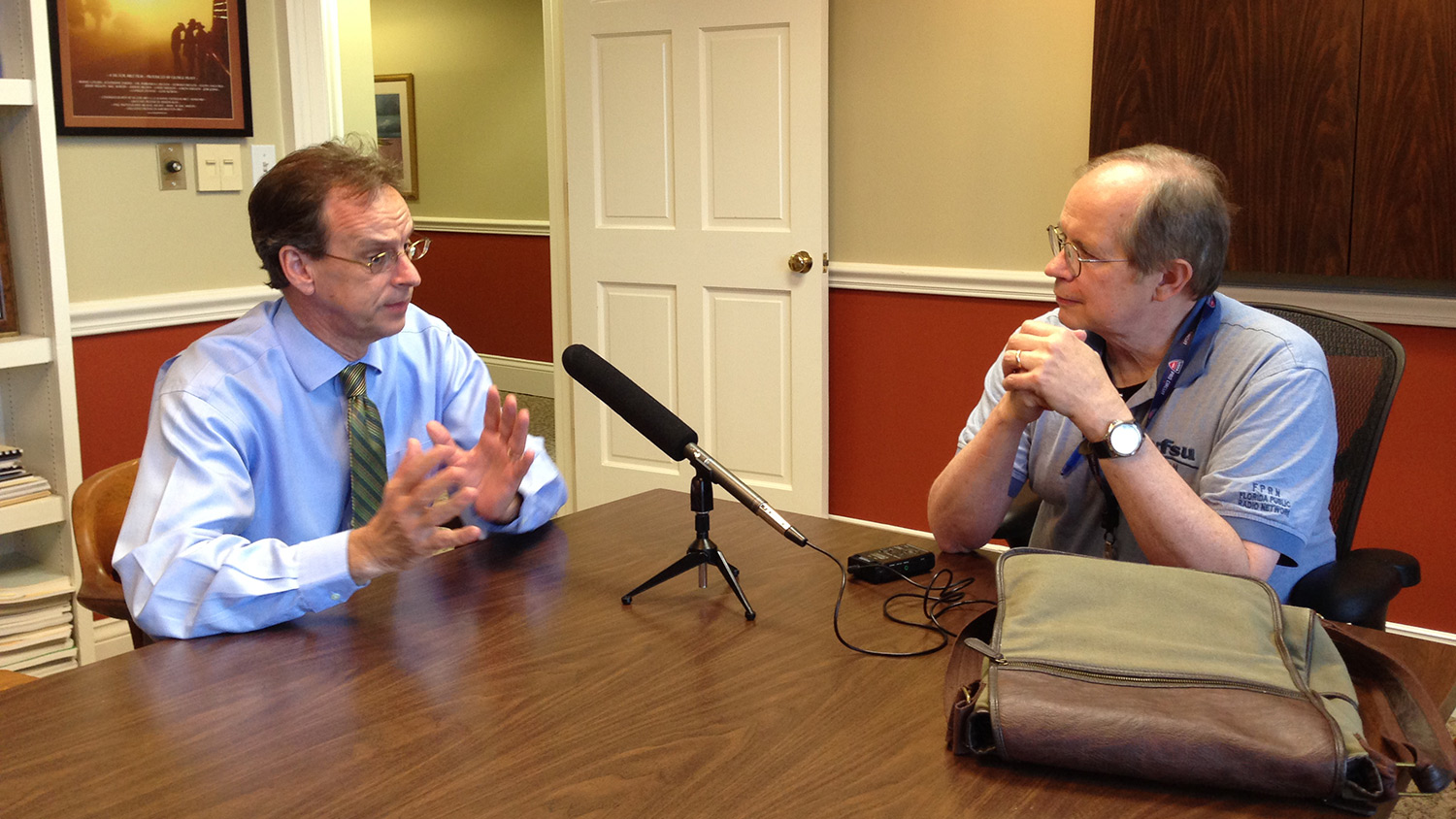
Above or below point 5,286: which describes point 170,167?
above

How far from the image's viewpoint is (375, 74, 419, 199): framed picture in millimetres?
6551

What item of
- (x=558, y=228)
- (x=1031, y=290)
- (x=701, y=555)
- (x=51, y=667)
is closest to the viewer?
(x=701, y=555)

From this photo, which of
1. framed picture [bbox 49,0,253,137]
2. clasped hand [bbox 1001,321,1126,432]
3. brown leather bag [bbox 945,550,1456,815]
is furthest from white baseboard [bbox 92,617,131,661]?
brown leather bag [bbox 945,550,1456,815]

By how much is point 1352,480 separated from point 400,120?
230 inches

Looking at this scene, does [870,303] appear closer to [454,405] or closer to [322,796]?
[454,405]

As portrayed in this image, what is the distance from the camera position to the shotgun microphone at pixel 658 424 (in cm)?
135

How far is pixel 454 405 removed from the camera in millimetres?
1957

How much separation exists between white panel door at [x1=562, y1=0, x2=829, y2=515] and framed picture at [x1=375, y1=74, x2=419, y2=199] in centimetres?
286

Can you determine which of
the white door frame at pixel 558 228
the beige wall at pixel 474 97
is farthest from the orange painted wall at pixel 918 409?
the beige wall at pixel 474 97

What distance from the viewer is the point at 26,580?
2.68m

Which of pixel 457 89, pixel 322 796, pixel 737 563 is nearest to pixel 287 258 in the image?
pixel 737 563

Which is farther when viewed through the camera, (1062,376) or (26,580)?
(26,580)

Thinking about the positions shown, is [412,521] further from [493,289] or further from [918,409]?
[493,289]

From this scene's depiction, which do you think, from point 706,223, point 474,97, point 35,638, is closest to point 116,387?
point 35,638
